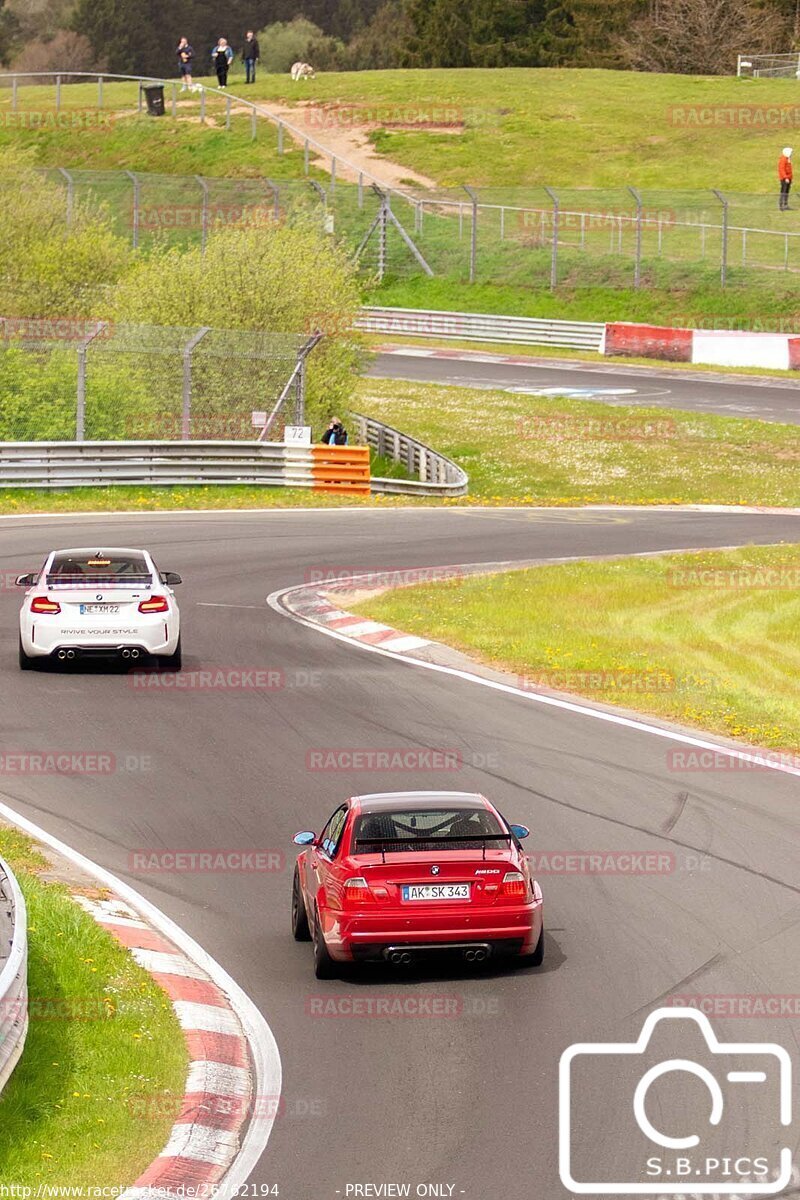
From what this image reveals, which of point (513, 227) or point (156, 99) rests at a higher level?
point (156, 99)

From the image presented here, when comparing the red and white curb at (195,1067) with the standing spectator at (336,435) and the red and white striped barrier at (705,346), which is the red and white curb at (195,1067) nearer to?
the standing spectator at (336,435)

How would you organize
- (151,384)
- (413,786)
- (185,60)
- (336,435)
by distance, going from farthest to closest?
(185,60) → (336,435) → (151,384) → (413,786)

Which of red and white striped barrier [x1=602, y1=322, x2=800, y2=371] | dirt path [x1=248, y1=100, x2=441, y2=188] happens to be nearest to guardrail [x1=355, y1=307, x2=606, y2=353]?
red and white striped barrier [x1=602, y1=322, x2=800, y2=371]

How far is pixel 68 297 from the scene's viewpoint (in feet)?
147

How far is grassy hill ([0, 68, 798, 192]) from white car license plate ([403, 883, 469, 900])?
205 feet

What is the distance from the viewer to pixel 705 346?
5194 centimetres

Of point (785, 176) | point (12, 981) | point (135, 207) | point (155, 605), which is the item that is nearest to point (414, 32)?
point (785, 176)

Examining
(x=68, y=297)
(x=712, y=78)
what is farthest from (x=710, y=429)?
(x=712, y=78)

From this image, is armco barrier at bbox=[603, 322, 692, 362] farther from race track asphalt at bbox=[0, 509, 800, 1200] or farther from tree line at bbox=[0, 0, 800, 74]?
tree line at bbox=[0, 0, 800, 74]

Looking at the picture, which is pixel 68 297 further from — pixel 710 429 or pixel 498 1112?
pixel 498 1112

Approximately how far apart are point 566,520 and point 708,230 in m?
29.3

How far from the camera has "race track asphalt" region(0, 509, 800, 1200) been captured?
7.77 metres

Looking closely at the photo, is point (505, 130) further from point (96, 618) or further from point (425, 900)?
point (425, 900)

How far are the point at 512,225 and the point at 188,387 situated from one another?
31.5m
